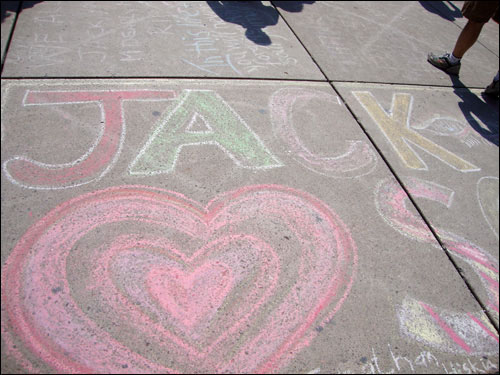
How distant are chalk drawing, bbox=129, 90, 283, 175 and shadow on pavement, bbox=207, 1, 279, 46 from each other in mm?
1535

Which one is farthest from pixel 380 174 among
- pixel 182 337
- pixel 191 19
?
pixel 191 19

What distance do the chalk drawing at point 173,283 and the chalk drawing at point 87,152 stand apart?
24 centimetres

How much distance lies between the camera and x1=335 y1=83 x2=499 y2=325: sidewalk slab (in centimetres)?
254

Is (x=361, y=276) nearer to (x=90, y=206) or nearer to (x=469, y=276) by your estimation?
(x=469, y=276)

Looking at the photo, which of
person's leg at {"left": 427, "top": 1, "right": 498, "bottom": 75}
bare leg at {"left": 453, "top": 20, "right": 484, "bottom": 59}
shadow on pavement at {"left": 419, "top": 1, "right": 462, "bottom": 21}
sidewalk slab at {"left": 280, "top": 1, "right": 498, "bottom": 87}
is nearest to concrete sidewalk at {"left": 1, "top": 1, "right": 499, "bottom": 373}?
sidewalk slab at {"left": 280, "top": 1, "right": 498, "bottom": 87}

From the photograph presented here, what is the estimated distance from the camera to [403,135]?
132 inches

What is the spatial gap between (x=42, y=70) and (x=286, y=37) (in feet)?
9.36

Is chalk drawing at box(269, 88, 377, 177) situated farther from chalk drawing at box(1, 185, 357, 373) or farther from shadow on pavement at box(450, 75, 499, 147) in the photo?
shadow on pavement at box(450, 75, 499, 147)

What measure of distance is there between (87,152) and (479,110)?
432 centimetres

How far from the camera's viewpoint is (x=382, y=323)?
199 centimetres

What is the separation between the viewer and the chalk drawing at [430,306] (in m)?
2.01

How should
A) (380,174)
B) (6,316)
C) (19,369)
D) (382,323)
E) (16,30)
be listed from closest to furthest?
(19,369), (6,316), (382,323), (380,174), (16,30)

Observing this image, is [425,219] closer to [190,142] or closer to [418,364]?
[418,364]

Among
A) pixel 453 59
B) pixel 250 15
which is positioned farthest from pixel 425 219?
pixel 250 15
